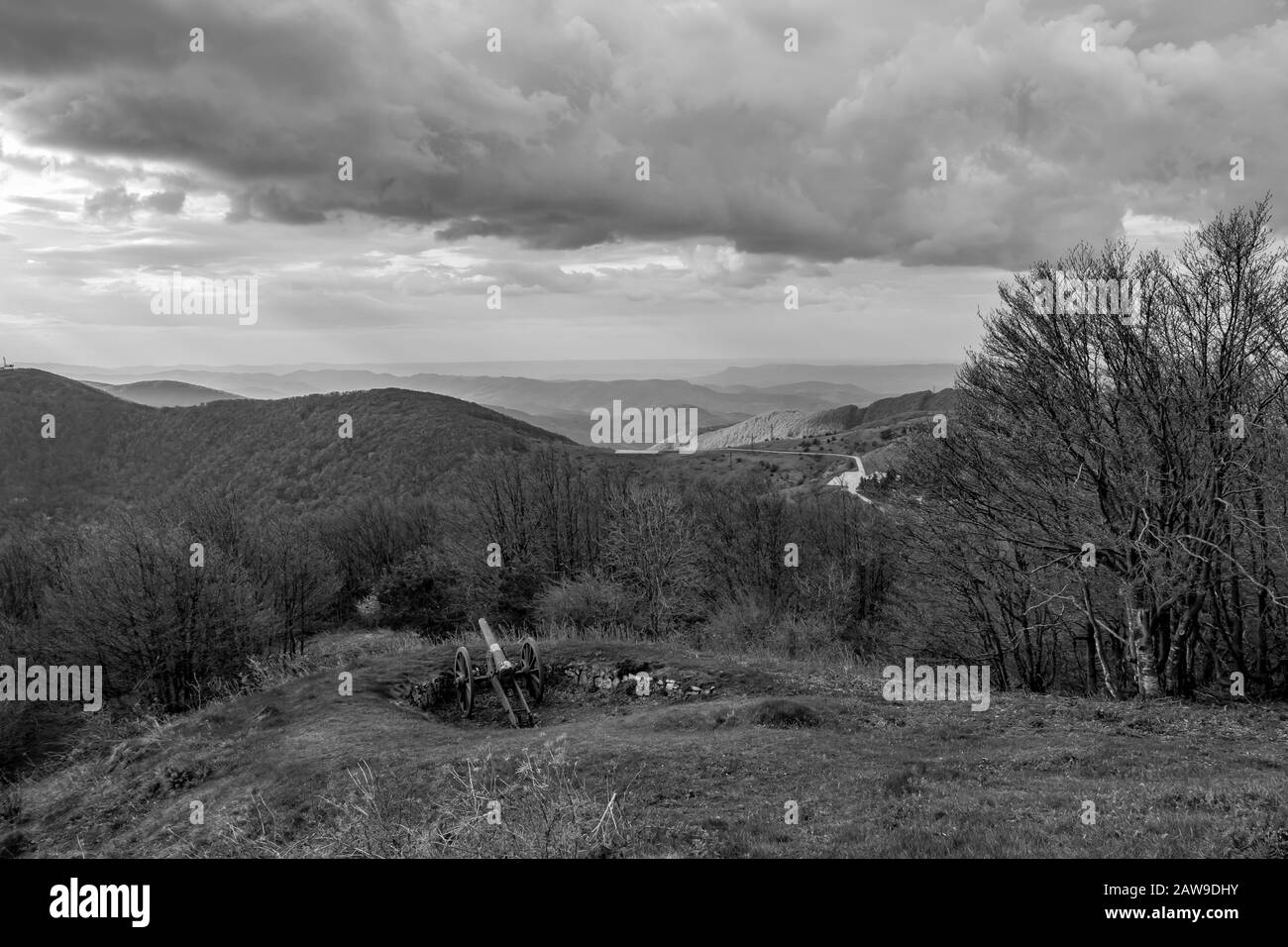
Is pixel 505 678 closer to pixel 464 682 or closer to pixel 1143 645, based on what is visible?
pixel 464 682

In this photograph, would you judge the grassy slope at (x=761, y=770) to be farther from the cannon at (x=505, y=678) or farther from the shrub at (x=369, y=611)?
the shrub at (x=369, y=611)

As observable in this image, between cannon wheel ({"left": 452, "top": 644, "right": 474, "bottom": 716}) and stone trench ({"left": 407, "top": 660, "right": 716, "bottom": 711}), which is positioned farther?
stone trench ({"left": 407, "top": 660, "right": 716, "bottom": 711})

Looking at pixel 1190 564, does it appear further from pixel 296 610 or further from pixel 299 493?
pixel 299 493

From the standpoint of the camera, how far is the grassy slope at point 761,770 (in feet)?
24.1

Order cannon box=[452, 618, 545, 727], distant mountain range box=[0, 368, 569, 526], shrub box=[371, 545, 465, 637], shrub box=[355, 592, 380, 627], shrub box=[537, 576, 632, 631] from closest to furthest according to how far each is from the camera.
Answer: cannon box=[452, 618, 545, 727] → shrub box=[537, 576, 632, 631] → shrub box=[371, 545, 465, 637] → shrub box=[355, 592, 380, 627] → distant mountain range box=[0, 368, 569, 526]

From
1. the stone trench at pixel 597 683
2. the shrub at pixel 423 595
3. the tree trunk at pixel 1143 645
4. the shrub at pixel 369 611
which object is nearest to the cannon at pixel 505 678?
the stone trench at pixel 597 683

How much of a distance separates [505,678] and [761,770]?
28.8ft

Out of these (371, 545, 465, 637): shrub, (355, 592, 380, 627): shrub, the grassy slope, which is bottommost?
(355, 592, 380, 627): shrub

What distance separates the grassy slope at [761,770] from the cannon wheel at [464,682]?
34 cm

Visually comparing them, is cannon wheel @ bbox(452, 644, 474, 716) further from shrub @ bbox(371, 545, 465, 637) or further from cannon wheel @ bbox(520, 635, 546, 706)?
shrub @ bbox(371, 545, 465, 637)

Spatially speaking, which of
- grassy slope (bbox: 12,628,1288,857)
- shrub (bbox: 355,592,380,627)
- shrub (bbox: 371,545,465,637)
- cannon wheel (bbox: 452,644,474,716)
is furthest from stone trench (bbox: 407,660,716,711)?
shrub (bbox: 355,592,380,627)

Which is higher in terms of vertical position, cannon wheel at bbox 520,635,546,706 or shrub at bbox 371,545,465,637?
cannon wheel at bbox 520,635,546,706

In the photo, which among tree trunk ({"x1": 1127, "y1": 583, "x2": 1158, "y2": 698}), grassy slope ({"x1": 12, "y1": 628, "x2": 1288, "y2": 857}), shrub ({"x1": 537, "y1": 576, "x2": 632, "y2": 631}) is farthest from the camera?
shrub ({"x1": 537, "y1": 576, "x2": 632, "y2": 631})

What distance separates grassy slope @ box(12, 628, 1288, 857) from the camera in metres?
7.33
